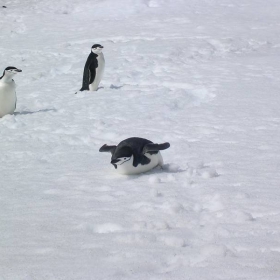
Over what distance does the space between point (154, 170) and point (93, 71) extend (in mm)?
4301

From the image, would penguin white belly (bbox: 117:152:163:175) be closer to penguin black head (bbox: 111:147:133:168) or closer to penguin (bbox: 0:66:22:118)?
penguin black head (bbox: 111:147:133:168)

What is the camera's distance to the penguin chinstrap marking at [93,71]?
850 centimetres

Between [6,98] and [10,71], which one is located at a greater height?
[10,71]

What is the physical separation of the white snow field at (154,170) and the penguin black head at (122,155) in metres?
0.17

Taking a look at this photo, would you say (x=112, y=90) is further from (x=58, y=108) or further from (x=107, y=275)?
(x=107, y=275)

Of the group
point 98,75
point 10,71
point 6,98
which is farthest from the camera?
point 98,75

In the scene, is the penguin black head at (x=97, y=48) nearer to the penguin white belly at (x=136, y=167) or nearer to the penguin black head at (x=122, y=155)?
the penguin white belly at (x=136, y=167)

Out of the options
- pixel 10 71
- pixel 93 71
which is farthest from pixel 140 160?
pixel 93 71

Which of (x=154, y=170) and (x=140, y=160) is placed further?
(x=154, y=170)

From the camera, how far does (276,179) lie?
4.16 meters

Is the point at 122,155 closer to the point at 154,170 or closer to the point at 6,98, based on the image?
the point at 154,170

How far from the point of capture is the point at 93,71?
28.1 feet

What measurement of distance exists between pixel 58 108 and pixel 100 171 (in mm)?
3087

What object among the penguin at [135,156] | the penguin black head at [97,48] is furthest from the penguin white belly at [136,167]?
the penguin black head at [97,48]
